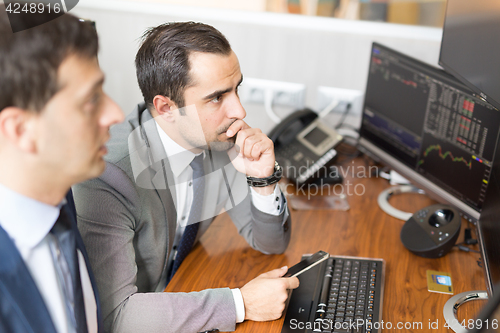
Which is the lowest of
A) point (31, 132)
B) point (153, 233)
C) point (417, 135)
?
point (153, 233)

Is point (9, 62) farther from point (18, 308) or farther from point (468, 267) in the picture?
point (468, 267)

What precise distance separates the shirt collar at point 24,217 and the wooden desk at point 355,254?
427 millimetres

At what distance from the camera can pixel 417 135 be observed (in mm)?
1358

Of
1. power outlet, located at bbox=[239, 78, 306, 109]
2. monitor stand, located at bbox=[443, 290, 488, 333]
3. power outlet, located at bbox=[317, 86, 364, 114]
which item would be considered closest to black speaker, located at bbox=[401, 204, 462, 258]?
monitor stand, located at bbox=[443, 290, 488, 333]

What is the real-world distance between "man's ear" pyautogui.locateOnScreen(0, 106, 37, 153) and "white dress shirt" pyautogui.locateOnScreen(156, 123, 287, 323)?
0.56 metres

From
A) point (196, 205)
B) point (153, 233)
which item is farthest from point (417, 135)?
point (153, 233)

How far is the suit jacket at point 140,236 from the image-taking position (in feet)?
3.09

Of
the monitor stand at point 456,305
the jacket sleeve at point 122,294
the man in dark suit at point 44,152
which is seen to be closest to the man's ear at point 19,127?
the man in dark suit at point 44,152

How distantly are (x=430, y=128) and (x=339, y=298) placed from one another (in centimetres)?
60

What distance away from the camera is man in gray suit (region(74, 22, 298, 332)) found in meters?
0.95

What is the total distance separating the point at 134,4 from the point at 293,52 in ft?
2.10

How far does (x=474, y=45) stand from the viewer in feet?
3.42

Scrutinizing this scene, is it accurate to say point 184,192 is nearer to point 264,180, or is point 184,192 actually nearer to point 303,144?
point 264,180

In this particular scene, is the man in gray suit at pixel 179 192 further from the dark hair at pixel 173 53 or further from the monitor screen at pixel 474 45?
the monitor screen at pixel 474 45
